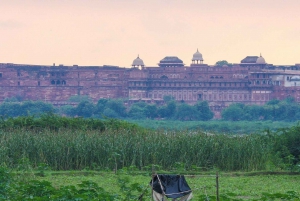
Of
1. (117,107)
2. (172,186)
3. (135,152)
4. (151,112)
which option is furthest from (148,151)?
(117,107)

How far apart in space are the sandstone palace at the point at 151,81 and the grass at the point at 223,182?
66497 mm

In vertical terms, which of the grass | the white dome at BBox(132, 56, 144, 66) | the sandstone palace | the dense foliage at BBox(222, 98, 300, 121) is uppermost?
the white dome at BBox(132, 56, 144, 66)

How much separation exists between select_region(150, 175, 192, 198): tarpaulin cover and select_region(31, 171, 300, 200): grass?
217cm

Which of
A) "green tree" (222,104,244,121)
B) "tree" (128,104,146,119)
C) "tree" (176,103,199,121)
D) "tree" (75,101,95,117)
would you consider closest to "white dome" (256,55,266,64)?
"green tree" (222,104,244,121)

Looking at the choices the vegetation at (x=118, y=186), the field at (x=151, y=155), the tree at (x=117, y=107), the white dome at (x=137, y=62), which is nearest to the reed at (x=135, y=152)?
the field at (x=151, y=155)

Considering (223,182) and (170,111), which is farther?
(170,111)

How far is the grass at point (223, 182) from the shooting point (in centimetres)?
1694

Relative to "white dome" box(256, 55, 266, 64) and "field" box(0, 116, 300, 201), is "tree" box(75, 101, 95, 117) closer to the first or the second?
"white dome" box(256, 55, 266, 64)

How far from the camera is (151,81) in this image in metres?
88.9

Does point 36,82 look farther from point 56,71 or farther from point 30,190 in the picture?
point 30,190

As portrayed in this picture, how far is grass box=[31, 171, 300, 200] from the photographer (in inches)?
667

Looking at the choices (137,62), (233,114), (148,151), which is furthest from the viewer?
(137,62)

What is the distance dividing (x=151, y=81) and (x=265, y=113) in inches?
753

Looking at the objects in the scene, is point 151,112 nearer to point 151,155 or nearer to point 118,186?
point 151,155
